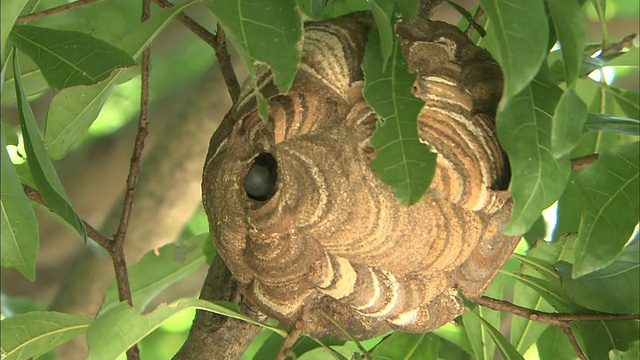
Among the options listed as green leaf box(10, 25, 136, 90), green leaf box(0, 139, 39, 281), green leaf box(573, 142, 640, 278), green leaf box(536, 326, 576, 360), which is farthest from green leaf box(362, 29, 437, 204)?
green leaf box(536, 326, 576, 360)

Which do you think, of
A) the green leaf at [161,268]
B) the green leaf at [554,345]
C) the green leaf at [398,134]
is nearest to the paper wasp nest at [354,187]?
the green leaf at [398,134]

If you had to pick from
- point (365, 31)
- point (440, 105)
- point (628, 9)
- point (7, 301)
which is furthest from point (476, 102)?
point (7, 301)

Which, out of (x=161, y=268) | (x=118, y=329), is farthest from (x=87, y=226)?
(x=161, y=268)

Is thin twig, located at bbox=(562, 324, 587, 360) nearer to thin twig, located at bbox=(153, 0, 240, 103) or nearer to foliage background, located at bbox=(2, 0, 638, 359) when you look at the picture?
foliage background, located at bbox=(2, 0, 638, 359)

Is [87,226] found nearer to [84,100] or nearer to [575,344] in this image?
[84,100]

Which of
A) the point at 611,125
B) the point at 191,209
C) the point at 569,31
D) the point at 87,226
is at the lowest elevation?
the point at 191,209

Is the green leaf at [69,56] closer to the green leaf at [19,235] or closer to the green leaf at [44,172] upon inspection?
the green leaf at [44,172]
